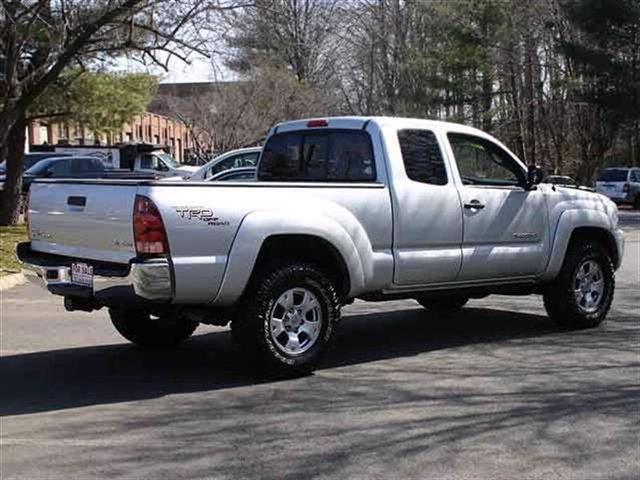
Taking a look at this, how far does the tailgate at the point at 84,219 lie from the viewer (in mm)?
6465

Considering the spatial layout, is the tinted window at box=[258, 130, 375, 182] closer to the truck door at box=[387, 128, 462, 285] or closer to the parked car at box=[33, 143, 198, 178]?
the truck door at box=[387, 128, 462, 285]

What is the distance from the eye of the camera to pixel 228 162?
20.6 metres

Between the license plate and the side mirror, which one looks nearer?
the license plate

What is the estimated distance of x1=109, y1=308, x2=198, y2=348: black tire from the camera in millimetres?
8180

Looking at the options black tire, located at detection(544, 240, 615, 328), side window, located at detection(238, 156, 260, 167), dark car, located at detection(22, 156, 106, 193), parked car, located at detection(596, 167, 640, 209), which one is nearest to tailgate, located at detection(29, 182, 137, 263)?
black tire, located at detection(544, 240, 615, 328)

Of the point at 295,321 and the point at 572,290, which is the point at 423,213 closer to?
the point at 295,321

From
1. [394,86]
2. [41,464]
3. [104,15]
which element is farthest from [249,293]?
[394,86]

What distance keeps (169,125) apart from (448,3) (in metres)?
41.4

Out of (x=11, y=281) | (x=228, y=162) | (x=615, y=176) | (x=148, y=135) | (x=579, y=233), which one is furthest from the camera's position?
(x=148, y=135)

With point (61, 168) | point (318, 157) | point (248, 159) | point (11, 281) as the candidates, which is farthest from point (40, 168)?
point (318, 157)

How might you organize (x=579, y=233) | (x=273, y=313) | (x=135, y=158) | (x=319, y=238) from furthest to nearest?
(x=135, y=158) → (x=579, y=233) → (x=319, y=238) → (x=273, y=313)

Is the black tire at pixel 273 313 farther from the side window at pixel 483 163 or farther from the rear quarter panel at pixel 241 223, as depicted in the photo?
the side window at pixel 483 163

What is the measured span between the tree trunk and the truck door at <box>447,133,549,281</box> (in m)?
13.6

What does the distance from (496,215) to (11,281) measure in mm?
7420
